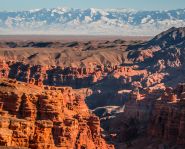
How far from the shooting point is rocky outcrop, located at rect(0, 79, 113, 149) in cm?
4719

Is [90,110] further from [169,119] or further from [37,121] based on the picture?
[37,121]

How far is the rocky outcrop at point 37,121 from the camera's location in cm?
4719

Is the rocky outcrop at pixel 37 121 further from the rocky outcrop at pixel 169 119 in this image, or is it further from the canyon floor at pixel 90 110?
the rocky outcrop at pixel 169 119

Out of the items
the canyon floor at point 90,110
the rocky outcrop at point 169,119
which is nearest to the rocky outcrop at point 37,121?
the canyon floor at point 90,110

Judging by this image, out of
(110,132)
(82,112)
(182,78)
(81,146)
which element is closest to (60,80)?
(182,78)

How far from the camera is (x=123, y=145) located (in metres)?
83.1

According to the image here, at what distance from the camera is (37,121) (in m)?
51.8

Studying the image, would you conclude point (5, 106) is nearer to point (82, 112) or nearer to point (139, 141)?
point (82, 112)

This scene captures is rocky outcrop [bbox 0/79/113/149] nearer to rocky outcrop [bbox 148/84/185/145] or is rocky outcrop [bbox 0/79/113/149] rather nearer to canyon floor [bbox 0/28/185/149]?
canyon floor [bbox 0/28/185/149]

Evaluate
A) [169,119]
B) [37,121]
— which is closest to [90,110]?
[169,119]

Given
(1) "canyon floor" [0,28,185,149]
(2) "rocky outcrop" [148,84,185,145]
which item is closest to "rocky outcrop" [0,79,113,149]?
(1) "canyon floor" [0,28,185,149]

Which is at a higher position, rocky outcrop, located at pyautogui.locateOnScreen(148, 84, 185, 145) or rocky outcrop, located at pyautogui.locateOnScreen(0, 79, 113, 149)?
rocky outcrop, located at pyautogui.locateOnScreen(0, 79, 113, 149)

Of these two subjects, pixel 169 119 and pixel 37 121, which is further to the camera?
pixel 169 119

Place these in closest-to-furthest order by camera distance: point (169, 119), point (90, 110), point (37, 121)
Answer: point (37, 121) → point (169, 119) → point (90, 110)
